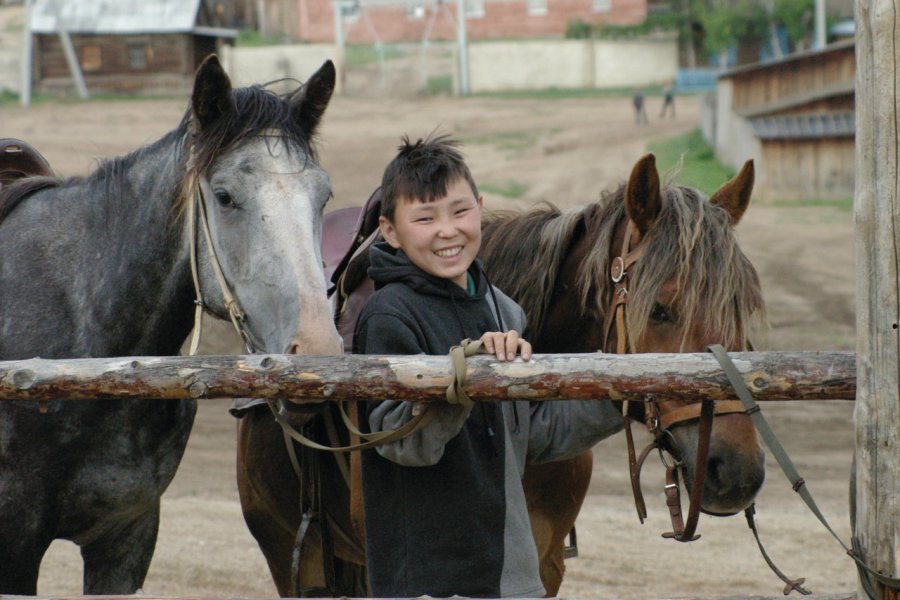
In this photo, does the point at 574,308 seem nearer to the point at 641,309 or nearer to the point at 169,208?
the point at 641,309

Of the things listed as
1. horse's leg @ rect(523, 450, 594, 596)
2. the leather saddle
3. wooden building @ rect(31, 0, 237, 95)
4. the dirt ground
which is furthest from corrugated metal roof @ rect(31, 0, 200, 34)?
horse's leg @ rect(523, 450, 594, 596)

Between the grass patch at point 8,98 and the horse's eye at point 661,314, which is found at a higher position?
the grass patch at point 8,98

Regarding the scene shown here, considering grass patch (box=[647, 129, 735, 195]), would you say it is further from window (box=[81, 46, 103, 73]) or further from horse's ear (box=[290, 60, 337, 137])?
window (box=[81, 46, 103, 73])

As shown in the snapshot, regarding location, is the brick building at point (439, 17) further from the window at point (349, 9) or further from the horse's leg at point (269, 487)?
the horse's leg at point (269, 487)

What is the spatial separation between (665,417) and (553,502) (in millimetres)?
783

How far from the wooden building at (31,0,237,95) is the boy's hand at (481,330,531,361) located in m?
33.2

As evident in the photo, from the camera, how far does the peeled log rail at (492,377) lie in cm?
217

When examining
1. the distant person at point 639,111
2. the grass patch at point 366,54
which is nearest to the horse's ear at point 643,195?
the distant person at point 639,111

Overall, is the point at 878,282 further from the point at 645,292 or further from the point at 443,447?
the point at 443,447

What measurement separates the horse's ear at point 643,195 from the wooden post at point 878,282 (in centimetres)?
79

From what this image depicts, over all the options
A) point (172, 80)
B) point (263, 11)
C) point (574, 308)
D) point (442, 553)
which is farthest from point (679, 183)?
point (263, 11)

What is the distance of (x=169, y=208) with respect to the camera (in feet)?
9.95

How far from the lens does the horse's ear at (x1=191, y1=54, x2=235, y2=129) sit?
112 inches

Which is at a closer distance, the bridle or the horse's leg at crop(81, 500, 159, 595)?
the bridle
